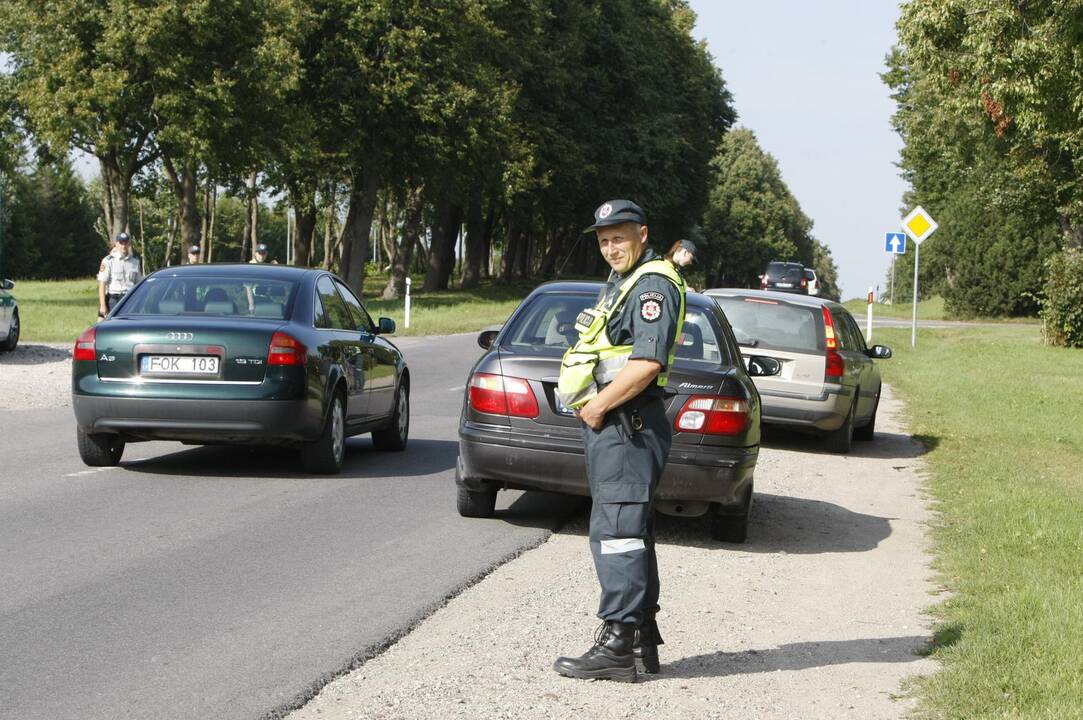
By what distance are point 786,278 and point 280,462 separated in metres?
46.9

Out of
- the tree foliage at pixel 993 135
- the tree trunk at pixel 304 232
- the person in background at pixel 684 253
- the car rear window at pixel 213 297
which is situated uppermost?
the tree foliage at pixel 993 135

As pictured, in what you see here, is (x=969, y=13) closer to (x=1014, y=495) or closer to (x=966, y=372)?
(x=966, y=372)

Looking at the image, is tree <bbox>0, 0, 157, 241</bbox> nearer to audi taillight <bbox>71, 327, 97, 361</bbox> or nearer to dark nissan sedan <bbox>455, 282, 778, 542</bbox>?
audi taillight <bbox>71, 327, 97, 361</bbox>

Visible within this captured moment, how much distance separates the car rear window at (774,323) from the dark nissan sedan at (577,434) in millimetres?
→ 5632

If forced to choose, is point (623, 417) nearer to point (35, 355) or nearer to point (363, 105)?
point (35, 355)

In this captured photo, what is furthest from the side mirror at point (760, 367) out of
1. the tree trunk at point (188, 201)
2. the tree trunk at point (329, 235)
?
the tree trunk at point (329, 235)

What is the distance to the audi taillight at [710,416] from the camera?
344 inches

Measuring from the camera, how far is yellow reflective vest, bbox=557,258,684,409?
5.53m

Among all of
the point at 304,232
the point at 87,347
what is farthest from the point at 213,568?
the point at 304,232

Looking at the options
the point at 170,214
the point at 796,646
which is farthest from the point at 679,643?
the point at 170,214

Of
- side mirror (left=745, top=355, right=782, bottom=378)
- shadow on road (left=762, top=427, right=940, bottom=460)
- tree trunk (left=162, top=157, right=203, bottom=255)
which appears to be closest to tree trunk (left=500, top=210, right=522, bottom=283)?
tree trunk (left=162, top=157, right=203, bottom=255)

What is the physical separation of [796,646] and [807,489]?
19.1 ft

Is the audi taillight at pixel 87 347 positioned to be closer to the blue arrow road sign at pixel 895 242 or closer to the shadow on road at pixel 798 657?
the shadow on road at pixel 798 657

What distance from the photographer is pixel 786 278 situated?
57.3 metres
